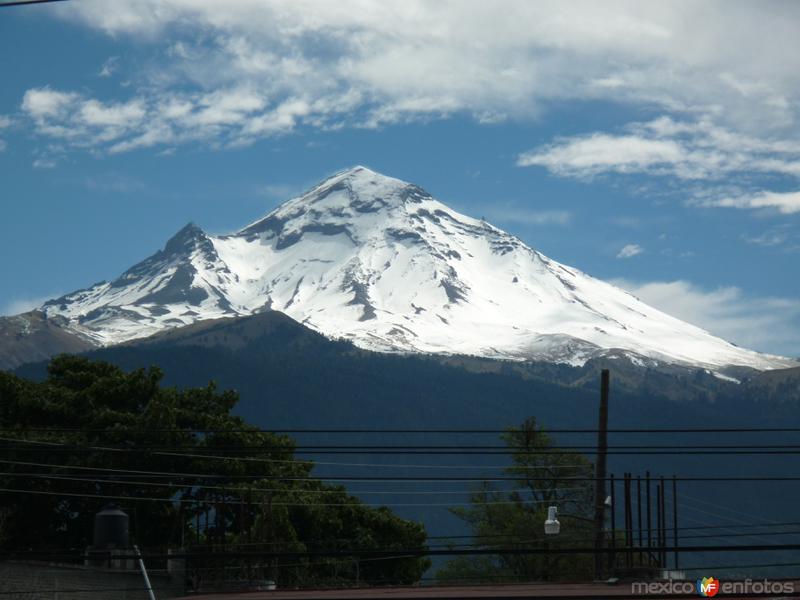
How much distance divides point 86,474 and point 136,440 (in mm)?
2986

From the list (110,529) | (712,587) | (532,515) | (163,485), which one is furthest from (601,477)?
(532,515)

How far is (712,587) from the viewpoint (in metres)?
29.8

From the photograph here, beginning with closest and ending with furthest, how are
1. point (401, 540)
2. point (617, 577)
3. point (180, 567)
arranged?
1. point (617, 577)
2. point (180, 567)
3. point (401, 540)

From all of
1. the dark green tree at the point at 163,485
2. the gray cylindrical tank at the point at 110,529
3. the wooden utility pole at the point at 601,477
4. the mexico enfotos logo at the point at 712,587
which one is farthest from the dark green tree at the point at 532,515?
the gray cylindrical tank at the point at 110,529

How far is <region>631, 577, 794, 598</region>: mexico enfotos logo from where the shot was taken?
29688mm

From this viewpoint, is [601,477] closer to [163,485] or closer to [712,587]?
[712,587]

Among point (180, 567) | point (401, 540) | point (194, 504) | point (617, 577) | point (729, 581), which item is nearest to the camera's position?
point (729, 581)

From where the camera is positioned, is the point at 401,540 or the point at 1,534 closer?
the point at 1,534

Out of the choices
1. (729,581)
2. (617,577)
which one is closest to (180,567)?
(617,577)

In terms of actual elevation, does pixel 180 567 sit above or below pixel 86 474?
below

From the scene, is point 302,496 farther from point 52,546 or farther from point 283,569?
point 52,546

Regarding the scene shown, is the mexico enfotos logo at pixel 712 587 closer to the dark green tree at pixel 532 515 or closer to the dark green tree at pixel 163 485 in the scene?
the dark green tree at pixel 163 485

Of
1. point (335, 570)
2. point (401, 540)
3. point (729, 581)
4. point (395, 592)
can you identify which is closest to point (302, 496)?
point (335, 570)

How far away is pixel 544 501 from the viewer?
74.4m
